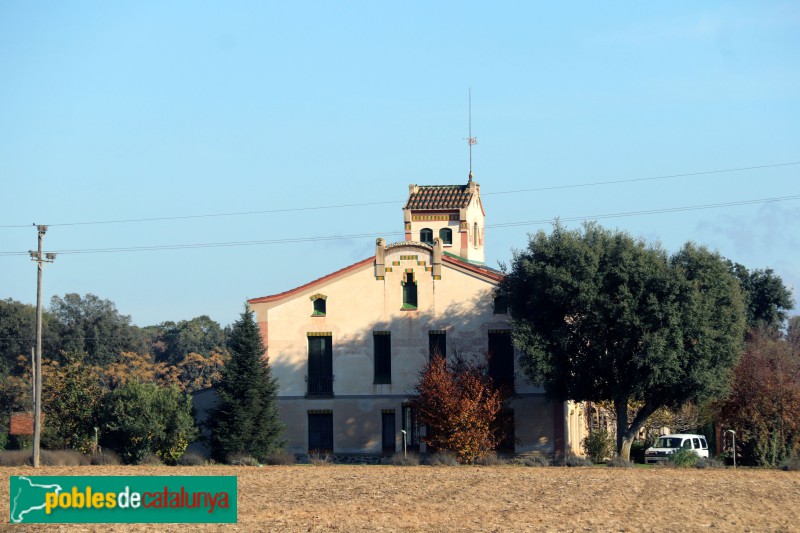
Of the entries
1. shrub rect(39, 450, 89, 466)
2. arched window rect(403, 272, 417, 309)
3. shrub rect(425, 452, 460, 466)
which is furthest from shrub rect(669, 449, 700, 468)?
shrub rect(39, 450, 89, 466)

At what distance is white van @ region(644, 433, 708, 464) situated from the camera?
52.5 metres

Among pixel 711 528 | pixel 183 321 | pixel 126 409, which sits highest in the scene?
pixel 183 321

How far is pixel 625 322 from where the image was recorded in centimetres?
4912

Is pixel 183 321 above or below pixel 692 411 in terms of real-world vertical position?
above

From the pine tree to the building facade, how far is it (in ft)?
8.38

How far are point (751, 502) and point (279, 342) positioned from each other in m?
26.5

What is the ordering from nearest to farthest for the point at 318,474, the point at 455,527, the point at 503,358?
the point at 455,527 < the point at 318,474 < the point at 503,358

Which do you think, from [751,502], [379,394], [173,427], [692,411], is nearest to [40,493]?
[751,502]

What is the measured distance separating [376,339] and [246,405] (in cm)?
733

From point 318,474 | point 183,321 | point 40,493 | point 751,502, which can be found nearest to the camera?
point 40,493

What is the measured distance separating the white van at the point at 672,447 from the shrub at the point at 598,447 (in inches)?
Result: 70.4

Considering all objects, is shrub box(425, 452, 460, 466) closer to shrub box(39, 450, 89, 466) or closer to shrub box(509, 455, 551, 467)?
shrub box(509, 455, 551, 467)

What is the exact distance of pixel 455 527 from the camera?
28.6m

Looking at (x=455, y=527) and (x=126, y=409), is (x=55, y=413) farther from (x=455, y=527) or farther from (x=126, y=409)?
(x=455, y=527)
